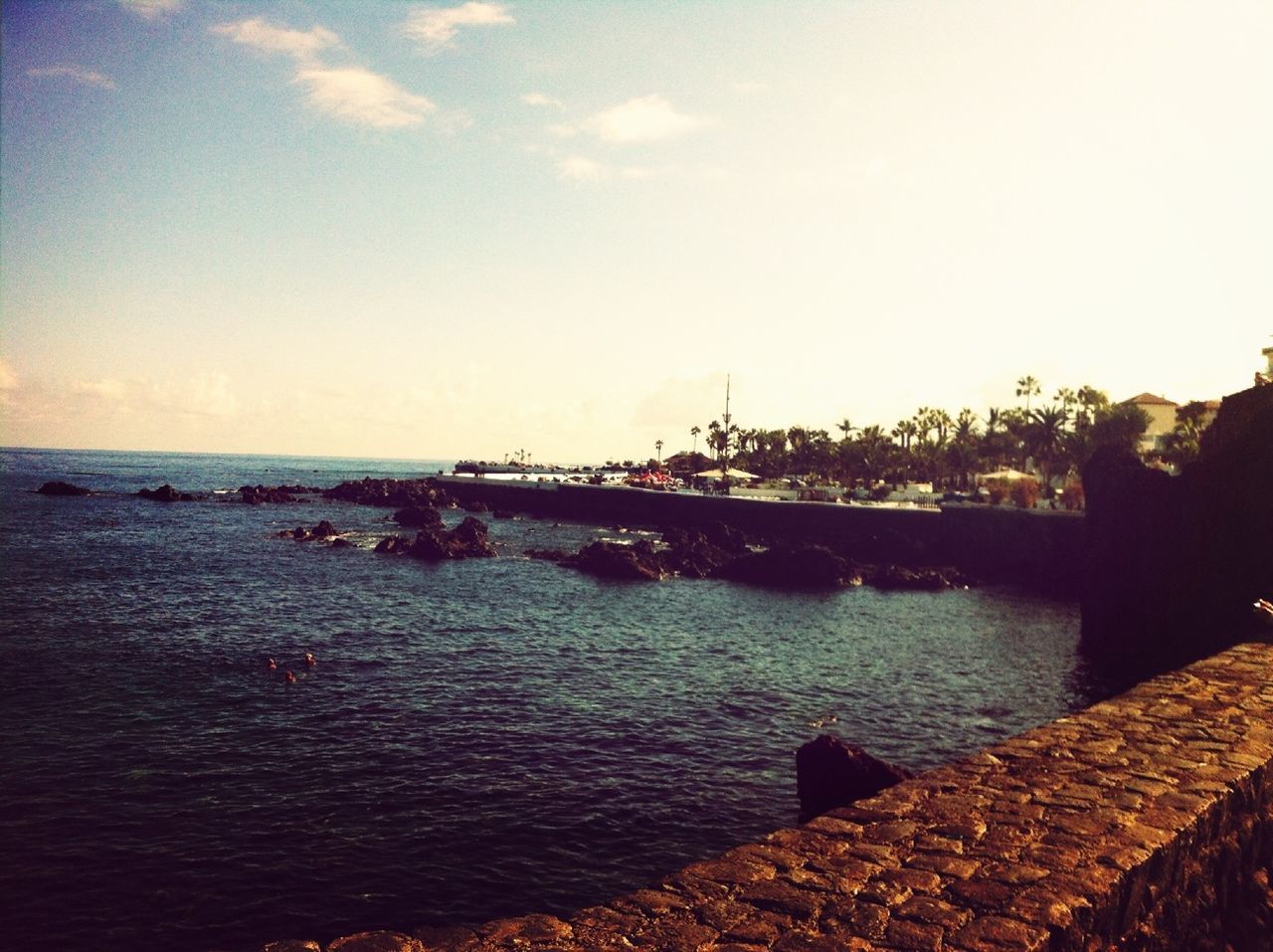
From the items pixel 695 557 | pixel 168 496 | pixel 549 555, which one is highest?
pixel 168 496

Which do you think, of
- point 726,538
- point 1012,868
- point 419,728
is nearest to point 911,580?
point 726,538

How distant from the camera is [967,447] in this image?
11806cm

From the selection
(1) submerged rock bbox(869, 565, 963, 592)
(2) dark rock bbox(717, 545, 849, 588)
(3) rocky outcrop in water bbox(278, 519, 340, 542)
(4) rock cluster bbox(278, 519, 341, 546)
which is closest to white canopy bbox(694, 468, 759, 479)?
(2) dark rock bbox(717, 545, 849, 588)

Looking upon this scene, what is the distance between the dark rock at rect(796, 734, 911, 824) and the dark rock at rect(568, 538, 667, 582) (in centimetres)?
3562

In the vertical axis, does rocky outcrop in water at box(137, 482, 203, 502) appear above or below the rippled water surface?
above

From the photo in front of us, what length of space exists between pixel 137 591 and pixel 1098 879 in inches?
1945

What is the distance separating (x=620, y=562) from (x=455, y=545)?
15468 millimetres

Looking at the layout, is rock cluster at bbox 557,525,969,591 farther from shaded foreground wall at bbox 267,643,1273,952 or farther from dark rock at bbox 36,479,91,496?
dark rock at bbox 36,479,91,496

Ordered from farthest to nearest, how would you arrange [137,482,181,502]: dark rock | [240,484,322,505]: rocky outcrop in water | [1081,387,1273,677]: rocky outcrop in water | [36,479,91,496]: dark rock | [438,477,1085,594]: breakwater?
[36,479,91,496]: dark rock < [240,484,322,505]: rocky outcrop in water < [137,482,181,502]: dark rock < [438,477,1085,594]: breakwater < [1081,387,1273,677]: rocky outcrop in water

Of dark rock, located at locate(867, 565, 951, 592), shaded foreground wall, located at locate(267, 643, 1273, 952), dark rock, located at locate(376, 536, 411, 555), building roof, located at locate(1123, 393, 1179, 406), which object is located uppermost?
building roof, located at locate(1123, 393, 1179, 406)

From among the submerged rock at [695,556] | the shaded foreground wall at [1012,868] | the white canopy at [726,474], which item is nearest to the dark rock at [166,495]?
the white canopy at [726,474]

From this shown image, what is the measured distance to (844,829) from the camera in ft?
21.0

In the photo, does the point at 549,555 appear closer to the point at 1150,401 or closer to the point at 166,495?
the point at 166,495

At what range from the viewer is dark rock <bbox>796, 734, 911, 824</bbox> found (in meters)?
16.7
